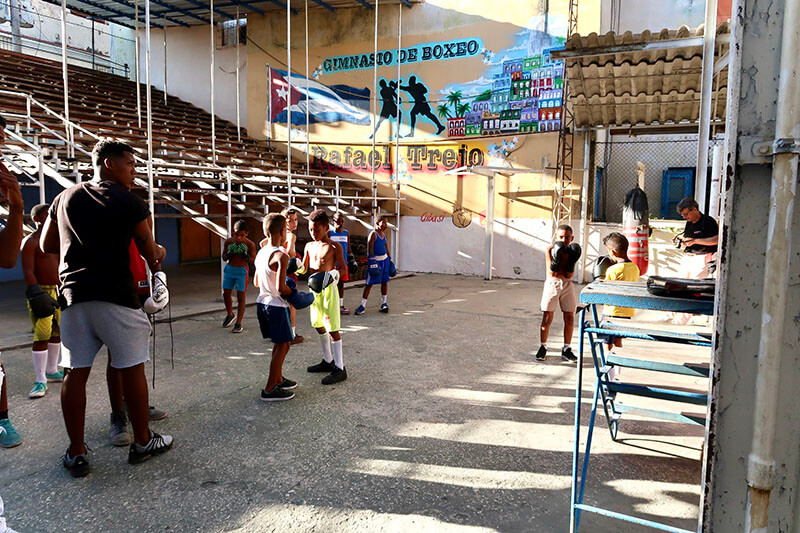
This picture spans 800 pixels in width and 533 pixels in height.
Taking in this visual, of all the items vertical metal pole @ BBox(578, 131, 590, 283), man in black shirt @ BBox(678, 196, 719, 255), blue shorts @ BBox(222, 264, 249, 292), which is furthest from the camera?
Result: vertical metal pole @ BBox(578, 131, 590, 283)

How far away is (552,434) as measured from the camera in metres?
A: 4.04

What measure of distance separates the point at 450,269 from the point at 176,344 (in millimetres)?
8985

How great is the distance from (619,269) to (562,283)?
0.88 metres

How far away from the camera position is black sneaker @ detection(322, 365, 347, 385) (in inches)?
202

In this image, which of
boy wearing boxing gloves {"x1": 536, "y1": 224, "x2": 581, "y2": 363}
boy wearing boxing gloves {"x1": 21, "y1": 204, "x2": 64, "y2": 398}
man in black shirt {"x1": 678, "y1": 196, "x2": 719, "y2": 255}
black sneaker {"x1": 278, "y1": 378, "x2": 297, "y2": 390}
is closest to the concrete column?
black sneaker {"x1": 278, "y1": 378, "x2": 297, "y2": 390}

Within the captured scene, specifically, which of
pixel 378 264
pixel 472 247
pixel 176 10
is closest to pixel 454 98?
pixel 472 247

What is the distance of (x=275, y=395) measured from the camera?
4.65m

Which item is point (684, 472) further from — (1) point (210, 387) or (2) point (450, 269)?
(2) point (450, 269)

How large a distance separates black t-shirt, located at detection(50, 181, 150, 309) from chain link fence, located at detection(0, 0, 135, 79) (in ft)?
65.8

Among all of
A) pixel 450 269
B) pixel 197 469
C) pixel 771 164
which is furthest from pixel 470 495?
pixel 450 269

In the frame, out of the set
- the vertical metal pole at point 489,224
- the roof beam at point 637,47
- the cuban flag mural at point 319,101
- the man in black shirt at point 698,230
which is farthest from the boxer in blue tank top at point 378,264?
the cuban flag mural at point 319,101

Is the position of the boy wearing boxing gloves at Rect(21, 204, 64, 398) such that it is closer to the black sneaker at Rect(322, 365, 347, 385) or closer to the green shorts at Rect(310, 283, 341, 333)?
the green shorts at Rect(310, 283, 341, 333)

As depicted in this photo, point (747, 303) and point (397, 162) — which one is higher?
point (397, 162)

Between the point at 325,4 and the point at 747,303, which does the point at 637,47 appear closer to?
the point at 747,303
